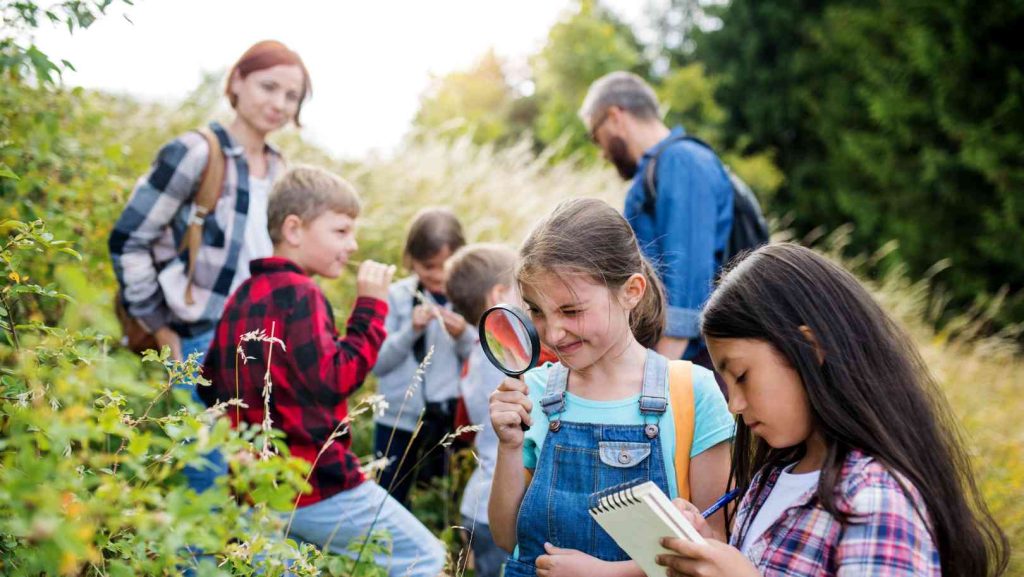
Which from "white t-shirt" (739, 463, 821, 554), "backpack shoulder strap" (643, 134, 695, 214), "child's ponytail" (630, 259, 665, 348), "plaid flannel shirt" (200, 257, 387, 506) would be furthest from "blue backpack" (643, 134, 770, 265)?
"white t-shirt" (739, 463, 821, 554)

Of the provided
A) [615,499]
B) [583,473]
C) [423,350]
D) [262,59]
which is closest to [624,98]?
[423,350]

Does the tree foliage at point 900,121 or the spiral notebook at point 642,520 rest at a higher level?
the tree foliage at point 900,121

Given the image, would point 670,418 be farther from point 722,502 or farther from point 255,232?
point 255,232

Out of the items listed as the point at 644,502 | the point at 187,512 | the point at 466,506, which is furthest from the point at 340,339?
the point at 187,512

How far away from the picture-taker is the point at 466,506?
10.4 feet

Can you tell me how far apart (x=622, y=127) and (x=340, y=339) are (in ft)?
5.62

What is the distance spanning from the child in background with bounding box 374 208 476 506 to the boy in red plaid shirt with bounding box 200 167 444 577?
0.93 m

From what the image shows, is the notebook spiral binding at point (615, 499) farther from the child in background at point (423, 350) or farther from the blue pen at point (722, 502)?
the child in background at point (423, 350)

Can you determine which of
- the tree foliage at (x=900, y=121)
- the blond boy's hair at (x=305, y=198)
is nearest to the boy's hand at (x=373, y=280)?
the blond boy's hair at (x=305, y=198)

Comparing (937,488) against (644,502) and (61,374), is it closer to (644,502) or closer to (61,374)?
(644,502)

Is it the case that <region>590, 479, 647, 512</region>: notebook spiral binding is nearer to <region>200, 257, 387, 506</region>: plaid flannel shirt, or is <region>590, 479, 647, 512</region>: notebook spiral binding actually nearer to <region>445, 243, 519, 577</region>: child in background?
<region>200, 257, 387, 506</region>: plaid flannel shirt

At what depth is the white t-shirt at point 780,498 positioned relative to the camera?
1767 millimetres

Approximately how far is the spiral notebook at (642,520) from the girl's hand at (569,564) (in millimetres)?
296

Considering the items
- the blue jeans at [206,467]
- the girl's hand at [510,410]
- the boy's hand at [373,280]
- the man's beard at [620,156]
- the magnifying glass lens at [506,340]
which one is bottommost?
the blue jeans at [206,467]
